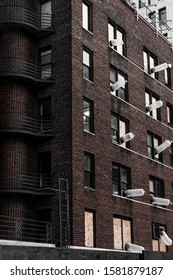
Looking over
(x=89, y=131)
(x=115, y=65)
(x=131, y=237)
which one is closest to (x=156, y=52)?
(x=115, y=65)

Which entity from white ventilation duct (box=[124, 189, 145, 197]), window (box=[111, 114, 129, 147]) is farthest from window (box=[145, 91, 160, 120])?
white ventilation duct (box=[124, 189, 145, 197])

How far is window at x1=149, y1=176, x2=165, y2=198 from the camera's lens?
3772 cm

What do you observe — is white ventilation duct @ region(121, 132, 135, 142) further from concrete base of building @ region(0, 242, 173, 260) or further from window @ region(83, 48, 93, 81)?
concrete base of building @ region(0, 242, 173, 260)

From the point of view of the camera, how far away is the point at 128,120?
119 ft

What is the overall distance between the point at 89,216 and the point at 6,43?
37.4ft

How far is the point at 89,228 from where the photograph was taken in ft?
98.6

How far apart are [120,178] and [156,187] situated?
16.9 ft

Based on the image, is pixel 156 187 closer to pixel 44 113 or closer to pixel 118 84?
pixel 118 84

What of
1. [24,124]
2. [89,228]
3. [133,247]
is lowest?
[133,247]

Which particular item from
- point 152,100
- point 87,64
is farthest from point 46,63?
point 152,100

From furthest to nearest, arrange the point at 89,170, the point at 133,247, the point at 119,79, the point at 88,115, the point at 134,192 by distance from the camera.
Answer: the point at 119,79
the point at 134,192
the point at 133,247
the point at 88,115
the point at 89,170

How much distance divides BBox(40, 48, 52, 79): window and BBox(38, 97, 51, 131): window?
1537 millimetres

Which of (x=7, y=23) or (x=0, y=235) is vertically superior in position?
(x=7, y=23)

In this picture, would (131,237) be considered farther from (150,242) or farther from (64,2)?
(64,2)
